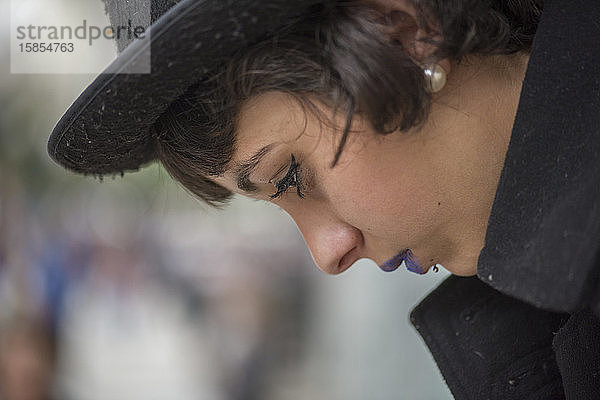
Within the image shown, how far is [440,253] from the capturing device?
750mm

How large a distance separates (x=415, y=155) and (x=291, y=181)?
0.41 feet

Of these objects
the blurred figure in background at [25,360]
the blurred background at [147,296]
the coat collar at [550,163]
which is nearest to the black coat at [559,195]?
the coat collar at [550,163]

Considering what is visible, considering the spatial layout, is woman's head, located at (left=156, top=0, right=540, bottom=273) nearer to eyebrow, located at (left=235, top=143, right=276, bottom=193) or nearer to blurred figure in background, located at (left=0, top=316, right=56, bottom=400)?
eyebrow, located at (left=235, top=143, right=276, bottom=193)

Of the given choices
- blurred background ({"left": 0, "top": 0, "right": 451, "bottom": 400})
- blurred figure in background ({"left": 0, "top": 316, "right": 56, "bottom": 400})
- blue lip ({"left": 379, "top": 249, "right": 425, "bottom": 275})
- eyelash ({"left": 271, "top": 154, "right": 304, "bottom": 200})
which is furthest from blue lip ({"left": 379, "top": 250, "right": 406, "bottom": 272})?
blurred figure in background ({"left": 0, "top": 316, "right": 56, "bottom": 400})

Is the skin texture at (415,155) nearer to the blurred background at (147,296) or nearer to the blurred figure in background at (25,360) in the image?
the blurred background at (147,296)

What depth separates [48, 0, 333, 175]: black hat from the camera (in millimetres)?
555

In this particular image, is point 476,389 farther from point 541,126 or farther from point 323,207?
point 541,126

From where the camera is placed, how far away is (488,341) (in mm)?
921

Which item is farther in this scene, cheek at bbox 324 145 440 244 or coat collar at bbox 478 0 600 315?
cheek at bbox 324 145 440 244

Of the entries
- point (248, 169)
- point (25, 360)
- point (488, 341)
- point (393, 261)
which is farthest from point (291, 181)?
point (25, 360)

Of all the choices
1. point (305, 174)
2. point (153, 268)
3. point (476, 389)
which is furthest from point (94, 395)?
point (305, 174)

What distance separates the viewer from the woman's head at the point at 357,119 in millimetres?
603

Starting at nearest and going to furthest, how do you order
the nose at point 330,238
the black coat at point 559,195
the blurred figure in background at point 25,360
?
the black coat at point 559,195 → the nose at point 330,238 → the blurred figure in background at point 25,360

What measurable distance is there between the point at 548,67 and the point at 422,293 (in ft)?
5.36
